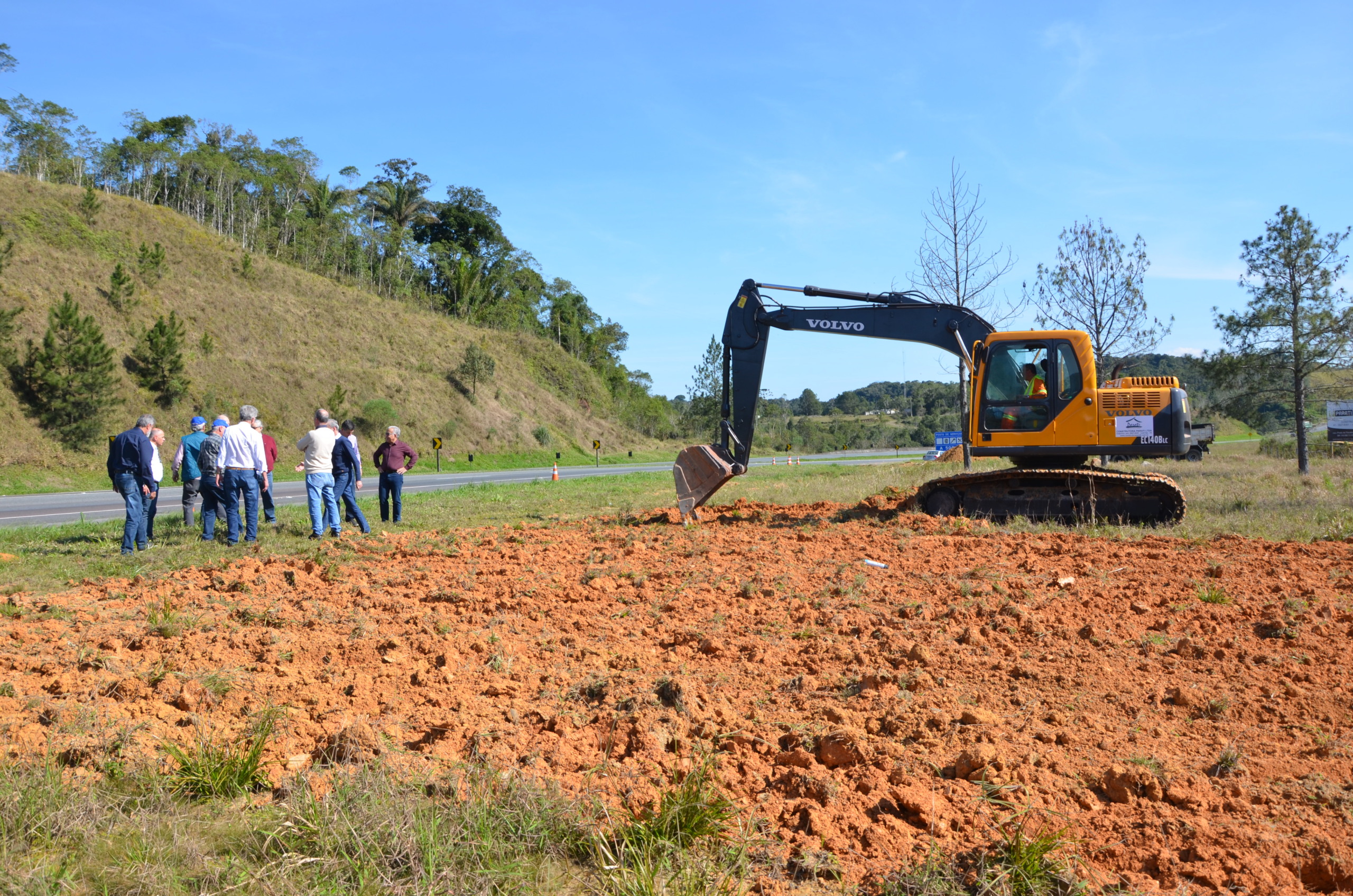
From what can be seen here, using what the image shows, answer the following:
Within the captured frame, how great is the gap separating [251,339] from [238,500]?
33.5 m

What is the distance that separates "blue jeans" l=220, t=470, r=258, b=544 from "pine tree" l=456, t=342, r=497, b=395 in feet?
119

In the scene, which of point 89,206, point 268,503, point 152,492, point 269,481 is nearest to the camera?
point 152,492

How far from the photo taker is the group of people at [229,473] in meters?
10.9

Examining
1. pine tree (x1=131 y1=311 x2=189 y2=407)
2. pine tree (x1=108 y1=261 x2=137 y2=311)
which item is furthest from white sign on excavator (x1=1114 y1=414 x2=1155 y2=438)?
pine tree (x1=108 y1=261 x2=137 y2=311)

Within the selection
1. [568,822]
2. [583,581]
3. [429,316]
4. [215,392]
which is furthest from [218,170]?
[568,822]

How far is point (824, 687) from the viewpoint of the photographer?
5262 millimetres

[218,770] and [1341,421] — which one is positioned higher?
[1341,421]

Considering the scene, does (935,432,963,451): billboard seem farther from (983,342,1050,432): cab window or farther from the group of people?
the group of people

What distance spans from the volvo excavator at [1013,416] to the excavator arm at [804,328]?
2 cm

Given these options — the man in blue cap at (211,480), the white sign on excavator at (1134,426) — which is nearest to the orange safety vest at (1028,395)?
the white sign on excavator at (1134,426)

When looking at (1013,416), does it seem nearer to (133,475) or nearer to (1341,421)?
(133,475)

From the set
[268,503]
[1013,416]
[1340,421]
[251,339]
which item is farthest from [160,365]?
[1340,421]

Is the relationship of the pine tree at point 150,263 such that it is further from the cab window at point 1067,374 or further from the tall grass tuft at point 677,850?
the tall grass tuft at point 677,850

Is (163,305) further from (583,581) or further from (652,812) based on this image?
(652,812)
